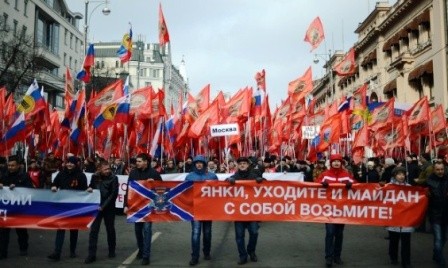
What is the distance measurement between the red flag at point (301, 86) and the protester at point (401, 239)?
428 inches

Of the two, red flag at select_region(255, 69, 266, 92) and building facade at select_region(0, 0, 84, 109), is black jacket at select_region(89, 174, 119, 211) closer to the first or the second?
red flag at select_region(255, 69, 266, 92)

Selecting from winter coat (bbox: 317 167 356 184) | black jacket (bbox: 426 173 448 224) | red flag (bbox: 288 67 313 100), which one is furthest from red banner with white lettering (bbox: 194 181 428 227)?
red flag (bbox: 288 67 313 100)

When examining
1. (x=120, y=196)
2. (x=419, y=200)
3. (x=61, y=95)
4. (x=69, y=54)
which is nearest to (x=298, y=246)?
(x=419, y=200)

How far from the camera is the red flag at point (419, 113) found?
17.6 m

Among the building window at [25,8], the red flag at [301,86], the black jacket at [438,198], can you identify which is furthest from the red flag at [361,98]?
the building window at [25,8]

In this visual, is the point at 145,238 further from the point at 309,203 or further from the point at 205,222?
the point at 309,203

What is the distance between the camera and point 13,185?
8172 millimetres

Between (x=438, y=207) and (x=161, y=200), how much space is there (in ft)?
14.4

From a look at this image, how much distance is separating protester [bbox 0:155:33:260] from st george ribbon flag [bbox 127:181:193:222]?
1894 millimetres

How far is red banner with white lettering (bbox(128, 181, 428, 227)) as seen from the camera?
7.90 metres

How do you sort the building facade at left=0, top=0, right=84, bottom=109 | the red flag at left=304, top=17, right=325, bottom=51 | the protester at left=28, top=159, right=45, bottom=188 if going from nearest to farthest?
1. the protester at left=28, top=159, right=45, bottom=188
2. the red flag at left=304, top=17, right=325, bottom=51
3. the building facade at left=0, top=0, right=84, bottom=109

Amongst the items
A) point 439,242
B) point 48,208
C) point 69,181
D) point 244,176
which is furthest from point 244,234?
point 48,208

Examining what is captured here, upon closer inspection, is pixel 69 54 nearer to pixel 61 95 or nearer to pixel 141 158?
pixel 61 95

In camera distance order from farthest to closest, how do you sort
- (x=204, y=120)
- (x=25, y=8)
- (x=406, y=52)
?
1. (x=25, y=8)
2. (x=406, y=52)
3. (x=204, y=120)
